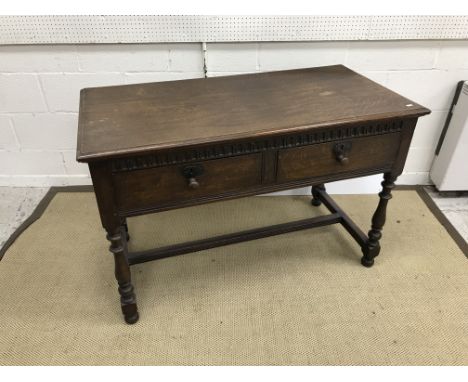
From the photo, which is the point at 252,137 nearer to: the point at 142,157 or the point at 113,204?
the point at 142,157

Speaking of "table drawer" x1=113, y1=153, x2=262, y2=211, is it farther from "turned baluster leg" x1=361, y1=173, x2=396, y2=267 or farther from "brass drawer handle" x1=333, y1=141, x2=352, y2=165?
"turned baluster leg" x1=361, y1=173, x2=396, y2=267

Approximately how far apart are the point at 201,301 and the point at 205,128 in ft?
2.64

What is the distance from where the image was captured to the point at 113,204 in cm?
120

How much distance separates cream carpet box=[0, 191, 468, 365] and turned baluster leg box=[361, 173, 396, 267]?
0.06 metres

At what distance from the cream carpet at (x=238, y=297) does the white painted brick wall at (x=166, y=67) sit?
1.85ft

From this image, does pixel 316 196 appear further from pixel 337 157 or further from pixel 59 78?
pixel 59 78

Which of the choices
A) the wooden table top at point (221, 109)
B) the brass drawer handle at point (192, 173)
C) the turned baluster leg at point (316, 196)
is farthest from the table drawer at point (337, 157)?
the turned baluster leg at point (316, 196)

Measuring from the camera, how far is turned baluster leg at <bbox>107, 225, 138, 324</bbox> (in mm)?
1316

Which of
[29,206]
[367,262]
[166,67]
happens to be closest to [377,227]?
[367,262]

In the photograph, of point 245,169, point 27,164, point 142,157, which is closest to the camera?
point 142,157

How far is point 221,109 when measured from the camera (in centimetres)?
136

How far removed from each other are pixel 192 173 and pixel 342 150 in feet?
1.82

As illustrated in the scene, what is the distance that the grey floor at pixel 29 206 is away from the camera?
205 centimetres
